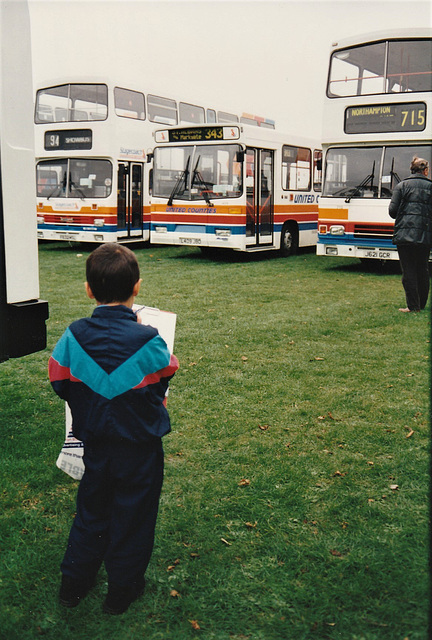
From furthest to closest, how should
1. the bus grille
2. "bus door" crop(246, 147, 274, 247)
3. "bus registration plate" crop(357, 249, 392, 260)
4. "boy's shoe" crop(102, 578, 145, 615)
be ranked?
"bus door" crop(246, 147, 274, 247) < "bus registration plate" crop(357, 249, 392, 260) < the bus grille < "boy's shoe" crop(102, 578, 145, 615)

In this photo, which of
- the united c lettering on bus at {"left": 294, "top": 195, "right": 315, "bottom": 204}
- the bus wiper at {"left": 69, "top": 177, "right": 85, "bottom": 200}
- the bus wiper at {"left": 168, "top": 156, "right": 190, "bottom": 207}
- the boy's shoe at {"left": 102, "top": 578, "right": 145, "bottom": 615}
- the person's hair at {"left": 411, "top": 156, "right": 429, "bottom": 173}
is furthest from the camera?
the united c lettering on bus at {"left": 294, "top": 195, "right": 315, "bottom": 204}

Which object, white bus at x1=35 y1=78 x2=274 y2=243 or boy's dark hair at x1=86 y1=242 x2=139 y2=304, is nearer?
boy's dark hair at x1=86 y1=242 x2=139 y2=304

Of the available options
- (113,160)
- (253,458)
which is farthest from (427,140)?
(253,458)

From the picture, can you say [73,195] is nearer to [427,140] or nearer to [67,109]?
[67,109]

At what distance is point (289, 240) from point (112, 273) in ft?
51.9

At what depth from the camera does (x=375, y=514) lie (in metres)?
3.53

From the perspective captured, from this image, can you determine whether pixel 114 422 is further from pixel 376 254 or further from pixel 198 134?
pixel 198 134

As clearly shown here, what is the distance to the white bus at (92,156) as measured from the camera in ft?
57.2

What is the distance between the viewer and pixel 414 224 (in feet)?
29.5

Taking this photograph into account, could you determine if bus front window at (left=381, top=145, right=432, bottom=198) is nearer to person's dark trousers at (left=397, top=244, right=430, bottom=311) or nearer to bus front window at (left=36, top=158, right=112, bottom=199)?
person's dark trousers at (left=397, top=244, right=430, bottom=311)

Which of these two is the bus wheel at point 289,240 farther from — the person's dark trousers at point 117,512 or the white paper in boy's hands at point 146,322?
the person's dark trousers at point 117,512

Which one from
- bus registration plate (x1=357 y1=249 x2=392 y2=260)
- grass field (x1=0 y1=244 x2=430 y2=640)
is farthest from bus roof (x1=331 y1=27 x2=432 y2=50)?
grass field (x1=0 y1=244 x2=430 y2=640)

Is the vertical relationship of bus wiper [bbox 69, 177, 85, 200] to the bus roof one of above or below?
below

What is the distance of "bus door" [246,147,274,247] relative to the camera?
16.1 metres
